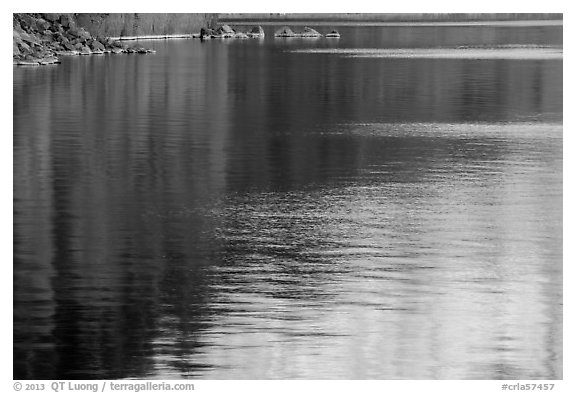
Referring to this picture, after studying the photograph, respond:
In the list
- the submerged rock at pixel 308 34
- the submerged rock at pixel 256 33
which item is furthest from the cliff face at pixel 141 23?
the submerged rock at pixel 308 34

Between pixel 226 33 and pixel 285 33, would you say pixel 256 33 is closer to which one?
pixel 285 33

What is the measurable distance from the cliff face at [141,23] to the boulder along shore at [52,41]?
165 inches

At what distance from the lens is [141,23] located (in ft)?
460

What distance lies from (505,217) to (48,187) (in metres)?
13.2

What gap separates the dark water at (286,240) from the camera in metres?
23.3

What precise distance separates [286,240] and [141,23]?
4353 inches

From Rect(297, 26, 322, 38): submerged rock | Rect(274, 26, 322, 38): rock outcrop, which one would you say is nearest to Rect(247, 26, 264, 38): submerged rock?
Rect(274, 26, 322, 38): rock outcrop

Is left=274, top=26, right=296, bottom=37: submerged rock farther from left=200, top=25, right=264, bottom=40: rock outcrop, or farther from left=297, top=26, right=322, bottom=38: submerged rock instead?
left=200, top=25, right=264, bottom=40: rock outcrop

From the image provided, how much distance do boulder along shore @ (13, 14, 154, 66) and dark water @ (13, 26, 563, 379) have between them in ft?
90.0

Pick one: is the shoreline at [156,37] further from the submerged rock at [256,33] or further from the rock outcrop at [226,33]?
the submerged rock at [256,33]

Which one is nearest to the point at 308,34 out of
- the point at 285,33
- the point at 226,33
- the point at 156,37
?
the point at 285,33
